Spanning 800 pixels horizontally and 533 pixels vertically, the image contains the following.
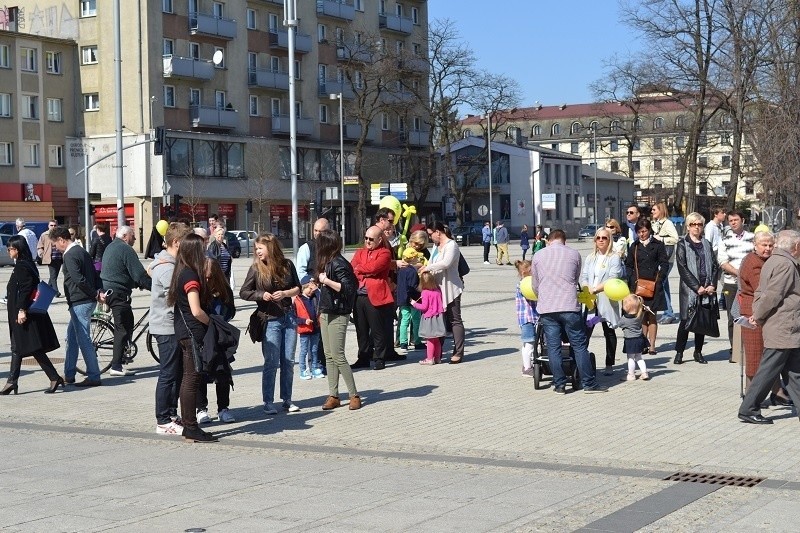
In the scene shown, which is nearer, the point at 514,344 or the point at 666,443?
the point at 666,443

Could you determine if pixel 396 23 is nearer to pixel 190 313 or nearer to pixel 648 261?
pixel 648 261

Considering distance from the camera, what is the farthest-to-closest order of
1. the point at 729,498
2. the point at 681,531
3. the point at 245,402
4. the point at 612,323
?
the point at 612,323 < the point at 245,402 < the point at 729,498 < the point at 681,531

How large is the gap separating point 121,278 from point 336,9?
63.1 meters

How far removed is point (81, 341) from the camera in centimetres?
1350

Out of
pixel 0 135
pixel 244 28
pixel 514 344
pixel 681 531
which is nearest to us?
pixel 681 531

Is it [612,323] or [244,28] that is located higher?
[244,28]

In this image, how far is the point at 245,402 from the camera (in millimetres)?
12508

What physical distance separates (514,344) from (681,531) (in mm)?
10507

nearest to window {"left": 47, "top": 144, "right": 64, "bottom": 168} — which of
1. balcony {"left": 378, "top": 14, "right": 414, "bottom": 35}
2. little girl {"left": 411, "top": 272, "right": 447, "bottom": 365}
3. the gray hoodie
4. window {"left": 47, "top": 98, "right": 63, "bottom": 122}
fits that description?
window {"left": 47, "top": 98, "right": 63, "bottom": 122}

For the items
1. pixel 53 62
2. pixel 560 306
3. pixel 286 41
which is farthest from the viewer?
pixel 286 41

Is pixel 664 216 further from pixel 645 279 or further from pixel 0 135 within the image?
pixel 0 135

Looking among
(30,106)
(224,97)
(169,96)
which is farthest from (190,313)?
(224,97)

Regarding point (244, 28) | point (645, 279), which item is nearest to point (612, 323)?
point (645, 279)

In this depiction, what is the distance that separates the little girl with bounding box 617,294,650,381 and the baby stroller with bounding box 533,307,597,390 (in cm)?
54
